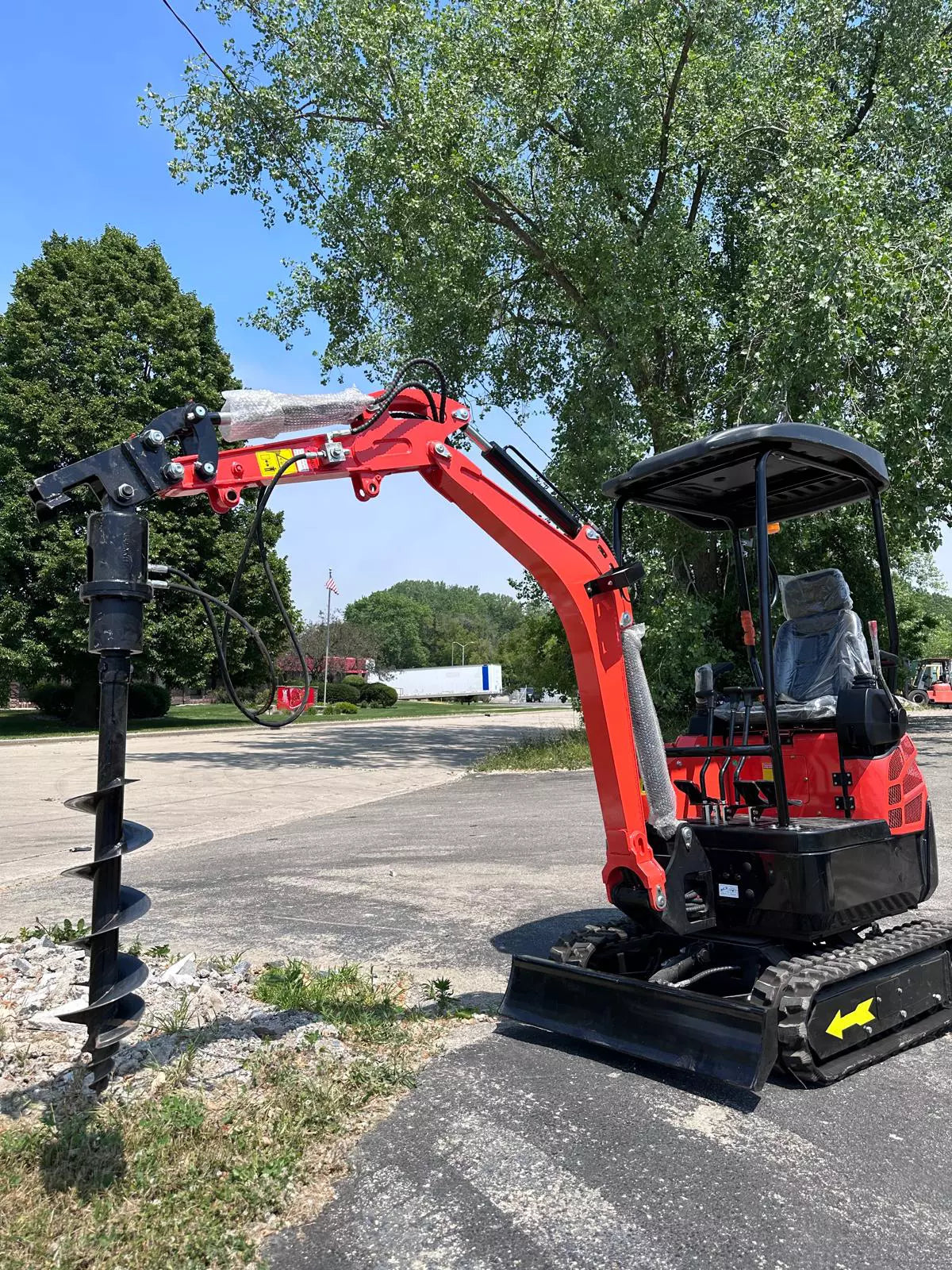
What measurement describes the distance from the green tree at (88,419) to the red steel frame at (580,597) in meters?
28.1

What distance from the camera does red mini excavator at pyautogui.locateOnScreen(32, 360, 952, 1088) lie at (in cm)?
360

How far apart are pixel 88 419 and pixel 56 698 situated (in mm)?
10913

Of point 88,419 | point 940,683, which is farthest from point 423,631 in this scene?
point 88,419

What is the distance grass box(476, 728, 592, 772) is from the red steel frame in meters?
14.1

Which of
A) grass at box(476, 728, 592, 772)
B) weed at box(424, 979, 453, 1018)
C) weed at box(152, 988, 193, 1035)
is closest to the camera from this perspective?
weed at box(152, 988, 193, 1035)

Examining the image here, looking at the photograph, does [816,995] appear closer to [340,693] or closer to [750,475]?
[750,475]

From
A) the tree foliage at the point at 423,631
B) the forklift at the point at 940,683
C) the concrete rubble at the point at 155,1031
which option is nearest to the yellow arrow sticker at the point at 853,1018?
the concrete rubble at the point at 155,1031

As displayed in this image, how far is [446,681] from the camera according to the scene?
72.3 metres

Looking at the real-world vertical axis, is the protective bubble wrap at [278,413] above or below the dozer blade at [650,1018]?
above

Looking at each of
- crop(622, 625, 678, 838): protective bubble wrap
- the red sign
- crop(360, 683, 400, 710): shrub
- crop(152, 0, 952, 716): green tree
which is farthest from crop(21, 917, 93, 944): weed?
crop(360, 683, 400, 710): shrub

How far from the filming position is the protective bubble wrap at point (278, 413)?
4.18m

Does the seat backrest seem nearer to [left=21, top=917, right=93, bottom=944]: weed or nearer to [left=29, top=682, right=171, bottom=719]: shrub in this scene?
[left=21, top=917, right=93, bottom=944]: weed

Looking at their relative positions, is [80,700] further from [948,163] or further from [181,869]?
[948,163]

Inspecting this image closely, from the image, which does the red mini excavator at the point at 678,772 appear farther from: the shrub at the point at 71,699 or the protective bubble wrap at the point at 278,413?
the shrub at the point at 71,699
